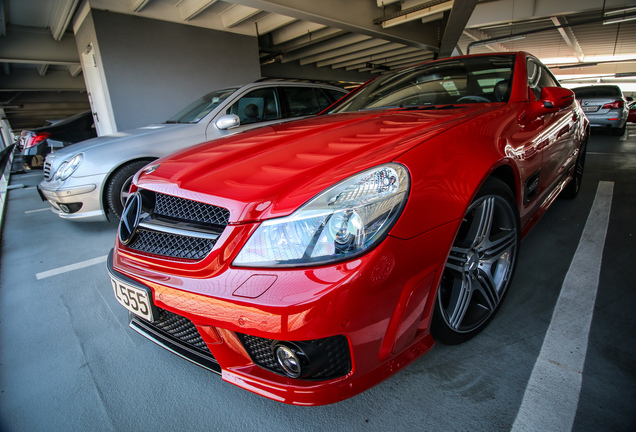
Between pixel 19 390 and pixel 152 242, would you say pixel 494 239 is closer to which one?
pixel 152 242

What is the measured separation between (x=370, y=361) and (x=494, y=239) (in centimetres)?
87

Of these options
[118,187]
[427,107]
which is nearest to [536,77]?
[427,107]

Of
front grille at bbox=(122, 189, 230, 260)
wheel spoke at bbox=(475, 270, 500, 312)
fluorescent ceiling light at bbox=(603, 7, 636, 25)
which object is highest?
fluorescent ceiling light at bbox=(603, 7, 636, 25)

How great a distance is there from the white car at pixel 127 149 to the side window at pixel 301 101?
34 mm

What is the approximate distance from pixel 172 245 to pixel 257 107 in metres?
3.11

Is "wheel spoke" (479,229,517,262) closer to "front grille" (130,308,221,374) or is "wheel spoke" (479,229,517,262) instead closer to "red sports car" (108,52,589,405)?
"red sports car" (108,52,589,405)

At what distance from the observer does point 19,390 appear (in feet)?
4.50

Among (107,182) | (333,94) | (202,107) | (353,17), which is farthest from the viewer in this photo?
(353,17)

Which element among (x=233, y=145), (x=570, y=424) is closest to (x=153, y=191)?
(x=233, y=145)

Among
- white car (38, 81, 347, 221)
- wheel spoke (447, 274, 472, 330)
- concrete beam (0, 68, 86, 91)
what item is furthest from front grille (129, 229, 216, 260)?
concrete beam (0, 68, 86, 91)

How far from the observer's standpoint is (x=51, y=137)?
6.80 m

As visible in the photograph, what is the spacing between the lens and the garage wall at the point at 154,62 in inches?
241

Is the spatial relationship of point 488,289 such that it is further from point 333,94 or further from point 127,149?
point 333,94

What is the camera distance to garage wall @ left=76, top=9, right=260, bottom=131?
6116mm
